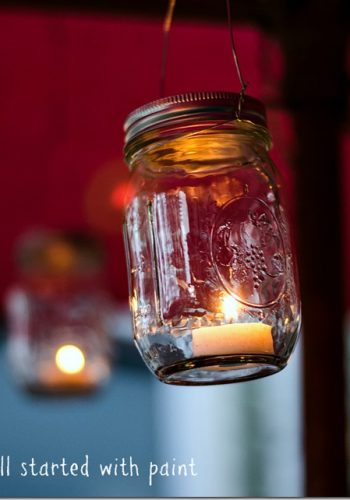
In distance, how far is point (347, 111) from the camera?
61.4 inches

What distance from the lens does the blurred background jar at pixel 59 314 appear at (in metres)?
2.29

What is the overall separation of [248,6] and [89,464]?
10.2ft

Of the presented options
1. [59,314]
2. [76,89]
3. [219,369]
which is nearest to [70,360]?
[59,314]

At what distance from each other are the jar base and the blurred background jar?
1.51 meters

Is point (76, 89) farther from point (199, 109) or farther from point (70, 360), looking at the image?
point (199, 109)

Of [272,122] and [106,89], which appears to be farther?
[106,89]

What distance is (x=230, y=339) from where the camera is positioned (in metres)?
0.69

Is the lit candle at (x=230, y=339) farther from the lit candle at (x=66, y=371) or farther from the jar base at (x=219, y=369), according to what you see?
the lit candle at (x=66, y=371)

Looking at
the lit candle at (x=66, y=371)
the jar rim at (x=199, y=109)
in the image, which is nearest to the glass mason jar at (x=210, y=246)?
the jar rim at (x=199, y=109)

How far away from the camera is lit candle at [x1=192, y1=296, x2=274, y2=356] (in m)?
0.69

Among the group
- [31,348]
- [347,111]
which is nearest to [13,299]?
[31,348]

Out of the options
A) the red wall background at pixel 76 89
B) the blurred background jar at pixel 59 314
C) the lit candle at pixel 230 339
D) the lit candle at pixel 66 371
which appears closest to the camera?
the lit candle at pixel 230 339

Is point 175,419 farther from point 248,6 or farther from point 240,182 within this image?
point 240,182

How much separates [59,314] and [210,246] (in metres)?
1.97
